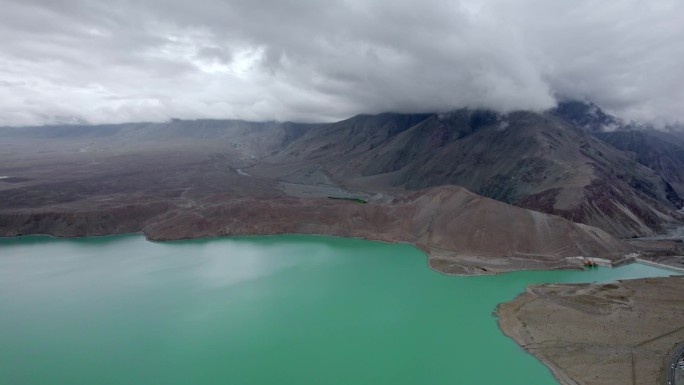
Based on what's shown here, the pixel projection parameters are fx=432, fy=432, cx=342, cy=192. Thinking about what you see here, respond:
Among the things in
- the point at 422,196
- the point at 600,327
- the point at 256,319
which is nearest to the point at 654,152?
the point at 422,196

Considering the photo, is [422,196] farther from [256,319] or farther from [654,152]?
[654,152]

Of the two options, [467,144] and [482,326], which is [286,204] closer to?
[482,326]

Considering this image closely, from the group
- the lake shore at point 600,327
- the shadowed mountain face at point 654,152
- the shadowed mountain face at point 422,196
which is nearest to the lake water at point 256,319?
the lake shore at point 600,327

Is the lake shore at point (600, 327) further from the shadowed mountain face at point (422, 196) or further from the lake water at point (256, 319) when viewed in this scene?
the shadowed mountain face at point (422, 196)

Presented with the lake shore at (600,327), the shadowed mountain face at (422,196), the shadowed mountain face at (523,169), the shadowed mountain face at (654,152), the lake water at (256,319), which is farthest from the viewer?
the shadowed mountain face at (654,152)

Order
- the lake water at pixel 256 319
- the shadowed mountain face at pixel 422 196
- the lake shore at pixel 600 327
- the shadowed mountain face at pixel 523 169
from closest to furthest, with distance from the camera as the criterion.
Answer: the lake water at pixel 256 319 < the lake shore at pixel 600 327 < the shadowed mountain face at pixel 422 196 < the shadowed mountain face at pixel 523 169

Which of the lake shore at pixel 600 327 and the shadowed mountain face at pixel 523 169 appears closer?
the lake shore at pixel 600 327
